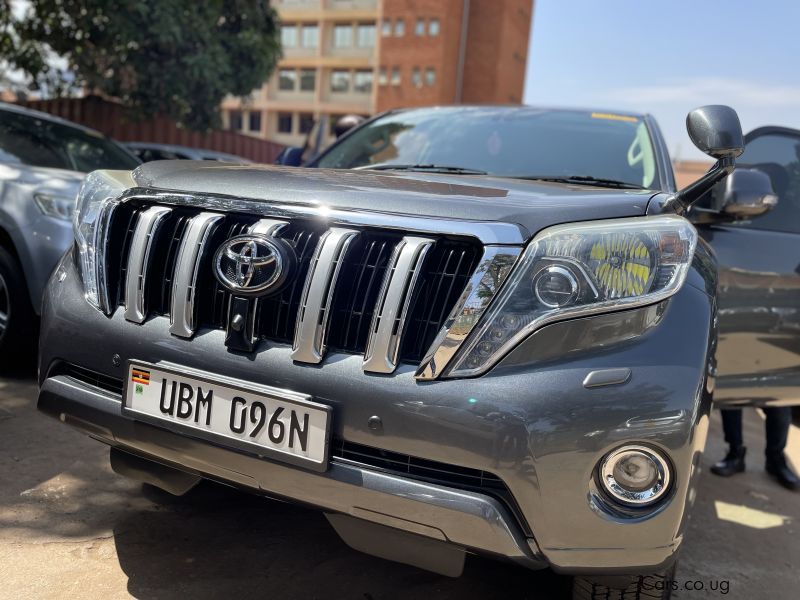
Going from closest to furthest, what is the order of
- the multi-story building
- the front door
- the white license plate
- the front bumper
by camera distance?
the front bumper < the white license plate < the front door < the multi-story building

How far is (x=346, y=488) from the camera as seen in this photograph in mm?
1633

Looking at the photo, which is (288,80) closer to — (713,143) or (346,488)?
(713,143)

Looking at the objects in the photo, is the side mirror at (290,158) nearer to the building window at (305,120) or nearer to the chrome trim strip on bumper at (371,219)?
the chrome trim strip on bumper at (371,219)

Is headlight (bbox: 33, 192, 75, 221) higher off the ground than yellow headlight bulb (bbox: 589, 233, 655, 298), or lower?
lower

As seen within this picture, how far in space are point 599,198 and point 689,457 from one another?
69 centimetres

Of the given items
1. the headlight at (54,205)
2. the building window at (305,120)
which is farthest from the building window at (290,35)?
the headlight at (54,205)

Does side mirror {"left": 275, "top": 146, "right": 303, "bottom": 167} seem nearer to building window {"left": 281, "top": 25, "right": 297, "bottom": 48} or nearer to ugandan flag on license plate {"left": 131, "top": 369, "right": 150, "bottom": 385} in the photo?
ugandan flag on license plate {"left": 131, "top": 369, "right": 150, "bottom": 385}

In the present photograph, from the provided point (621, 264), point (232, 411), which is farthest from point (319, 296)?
point (621, 264)

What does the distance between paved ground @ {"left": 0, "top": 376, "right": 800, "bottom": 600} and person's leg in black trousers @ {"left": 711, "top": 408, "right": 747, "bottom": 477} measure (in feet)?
2.36

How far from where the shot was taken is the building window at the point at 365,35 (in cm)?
4622

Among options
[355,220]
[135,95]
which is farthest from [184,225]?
[135,95]

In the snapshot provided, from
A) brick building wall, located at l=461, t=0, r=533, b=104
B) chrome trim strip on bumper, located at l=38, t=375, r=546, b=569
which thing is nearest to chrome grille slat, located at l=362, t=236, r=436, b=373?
chrome trim strip on bumper, located at l=38, t=375, r=546, b=569

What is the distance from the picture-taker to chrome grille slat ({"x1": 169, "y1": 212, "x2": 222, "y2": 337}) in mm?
1849

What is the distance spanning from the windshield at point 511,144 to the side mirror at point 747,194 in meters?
0.28
